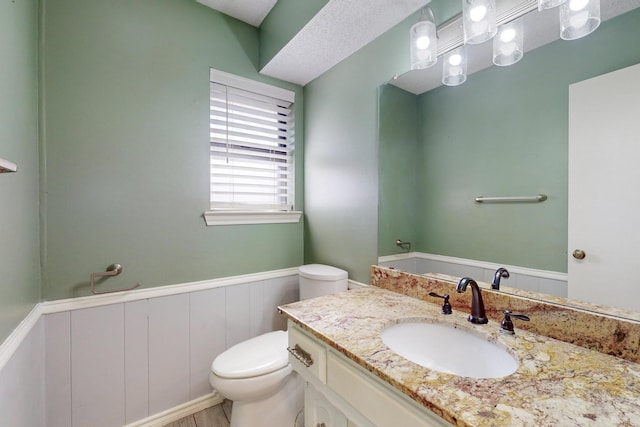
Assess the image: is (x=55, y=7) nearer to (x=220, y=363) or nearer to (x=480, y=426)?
(x=220, y=363)

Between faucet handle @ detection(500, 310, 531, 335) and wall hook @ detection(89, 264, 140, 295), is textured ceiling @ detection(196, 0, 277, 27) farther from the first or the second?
faucet handle @ detection(500, 310, 531, 335)

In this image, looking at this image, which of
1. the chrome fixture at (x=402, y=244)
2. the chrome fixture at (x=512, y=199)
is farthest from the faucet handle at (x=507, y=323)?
the chrome fixture at (x=402, y=244)

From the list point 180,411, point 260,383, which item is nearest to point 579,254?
point 260,383

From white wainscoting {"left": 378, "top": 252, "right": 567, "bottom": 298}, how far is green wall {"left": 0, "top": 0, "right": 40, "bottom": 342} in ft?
4.88

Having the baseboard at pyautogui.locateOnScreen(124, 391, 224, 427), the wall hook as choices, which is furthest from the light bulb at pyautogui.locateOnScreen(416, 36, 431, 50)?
the baseboard at pyautogui.locateOnScreen(124, 391, 224, 427)

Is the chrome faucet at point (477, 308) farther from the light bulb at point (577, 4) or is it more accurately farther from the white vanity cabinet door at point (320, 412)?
the light bulb at point (577, 4)

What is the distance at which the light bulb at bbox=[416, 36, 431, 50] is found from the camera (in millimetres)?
1205

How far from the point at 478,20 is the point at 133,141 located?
1.71 metres

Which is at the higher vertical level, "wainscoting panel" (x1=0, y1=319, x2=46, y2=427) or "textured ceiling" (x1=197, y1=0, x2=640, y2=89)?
"textured ceiling" (x1=197, y1=0, x2=640, y2=89)

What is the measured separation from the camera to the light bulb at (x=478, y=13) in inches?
39.9

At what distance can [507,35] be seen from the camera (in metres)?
0.98

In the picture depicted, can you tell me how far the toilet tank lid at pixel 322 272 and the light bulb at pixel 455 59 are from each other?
47.8 inches

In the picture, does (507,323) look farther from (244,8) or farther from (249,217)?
(244,8)

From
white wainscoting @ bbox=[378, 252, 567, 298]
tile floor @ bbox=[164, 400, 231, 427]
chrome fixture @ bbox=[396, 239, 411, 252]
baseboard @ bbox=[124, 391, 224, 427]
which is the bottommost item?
tile floor @ bbox=[164, 400, 231, 427]
